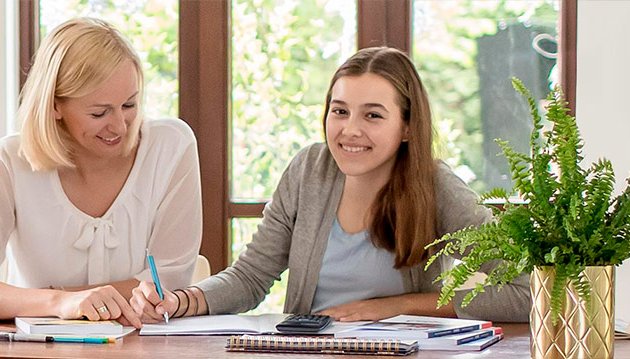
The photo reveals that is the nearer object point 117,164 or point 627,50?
point 117,164

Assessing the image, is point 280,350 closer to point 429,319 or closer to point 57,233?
point 429,319

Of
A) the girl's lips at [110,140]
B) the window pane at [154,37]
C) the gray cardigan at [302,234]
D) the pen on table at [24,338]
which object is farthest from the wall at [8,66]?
the pen on table at [24,338]

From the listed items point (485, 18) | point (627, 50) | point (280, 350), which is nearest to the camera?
point (280, 350)

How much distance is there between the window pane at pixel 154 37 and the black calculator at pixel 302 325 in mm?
1981

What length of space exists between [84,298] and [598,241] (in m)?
1.06

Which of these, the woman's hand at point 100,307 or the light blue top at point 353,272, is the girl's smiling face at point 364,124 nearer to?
the light blue top at point 353,272

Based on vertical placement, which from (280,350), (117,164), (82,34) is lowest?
(280,350)

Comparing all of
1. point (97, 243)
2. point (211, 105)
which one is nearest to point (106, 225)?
point (97, 243)

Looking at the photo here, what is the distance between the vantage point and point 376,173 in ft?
8.53

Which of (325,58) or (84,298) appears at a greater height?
(325,58)

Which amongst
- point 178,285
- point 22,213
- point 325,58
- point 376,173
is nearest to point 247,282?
point 178,285

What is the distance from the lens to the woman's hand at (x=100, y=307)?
7.23 ft

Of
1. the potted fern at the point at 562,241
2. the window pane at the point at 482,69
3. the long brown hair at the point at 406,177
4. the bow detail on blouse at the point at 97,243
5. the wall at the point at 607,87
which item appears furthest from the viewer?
the window pane at the point at 482,69

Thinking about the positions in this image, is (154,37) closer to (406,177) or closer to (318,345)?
(406,177)
